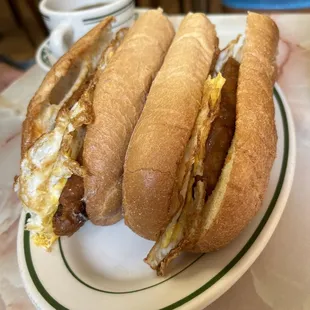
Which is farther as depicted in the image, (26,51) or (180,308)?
(26,51)

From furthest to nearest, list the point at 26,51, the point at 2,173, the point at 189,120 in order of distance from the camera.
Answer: the point at 26,51, the point at 2,173, the point at 189,120

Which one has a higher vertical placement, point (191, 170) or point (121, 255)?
point (191, 170)

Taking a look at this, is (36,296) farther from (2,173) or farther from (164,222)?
(2,173)

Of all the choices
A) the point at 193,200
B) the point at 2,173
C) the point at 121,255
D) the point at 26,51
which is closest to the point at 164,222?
the point at 193,200

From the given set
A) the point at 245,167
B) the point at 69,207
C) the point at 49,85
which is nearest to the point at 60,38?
the point at 49,85

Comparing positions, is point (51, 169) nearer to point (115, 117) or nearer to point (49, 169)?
point (49, 169)

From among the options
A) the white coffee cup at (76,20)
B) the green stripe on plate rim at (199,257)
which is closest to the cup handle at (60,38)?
the white coffee cup at (76,20)

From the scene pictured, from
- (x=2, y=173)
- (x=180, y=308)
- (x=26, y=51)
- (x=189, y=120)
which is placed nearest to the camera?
(x=180, y=308)

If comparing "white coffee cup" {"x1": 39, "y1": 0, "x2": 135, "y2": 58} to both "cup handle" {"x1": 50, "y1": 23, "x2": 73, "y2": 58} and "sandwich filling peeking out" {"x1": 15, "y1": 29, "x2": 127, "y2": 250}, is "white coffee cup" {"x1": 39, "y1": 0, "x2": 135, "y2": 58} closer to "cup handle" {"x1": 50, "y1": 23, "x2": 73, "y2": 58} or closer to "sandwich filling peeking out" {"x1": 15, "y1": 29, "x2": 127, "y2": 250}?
"cup handle" {"x1": 50, "y1": 23, "x2": 73, "y2": 58}
